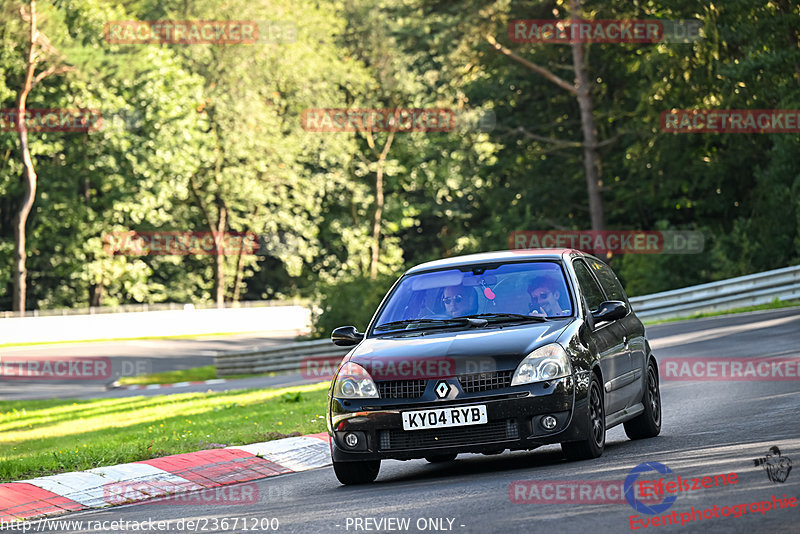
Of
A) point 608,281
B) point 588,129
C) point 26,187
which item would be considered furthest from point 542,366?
point 26,187


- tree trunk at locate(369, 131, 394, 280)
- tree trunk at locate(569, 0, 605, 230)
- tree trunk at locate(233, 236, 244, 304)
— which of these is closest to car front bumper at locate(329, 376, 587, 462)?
tree trunk at locate(569, 0, 605, 230)

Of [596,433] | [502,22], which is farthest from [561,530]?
[502,22]

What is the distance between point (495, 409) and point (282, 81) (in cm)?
5837

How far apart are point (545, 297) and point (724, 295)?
19.3m

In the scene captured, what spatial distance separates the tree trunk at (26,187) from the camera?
5053 cm

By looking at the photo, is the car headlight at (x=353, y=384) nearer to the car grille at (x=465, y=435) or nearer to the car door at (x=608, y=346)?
the car grille at (x=465, y=435)

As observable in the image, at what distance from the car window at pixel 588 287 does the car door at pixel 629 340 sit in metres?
0.23

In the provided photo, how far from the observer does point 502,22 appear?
131 ft

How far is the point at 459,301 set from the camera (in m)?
9.49

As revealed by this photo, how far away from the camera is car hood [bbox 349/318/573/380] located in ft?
27.7

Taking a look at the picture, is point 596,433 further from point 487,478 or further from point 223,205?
point 223,205

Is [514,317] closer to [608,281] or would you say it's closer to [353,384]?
[353,384]

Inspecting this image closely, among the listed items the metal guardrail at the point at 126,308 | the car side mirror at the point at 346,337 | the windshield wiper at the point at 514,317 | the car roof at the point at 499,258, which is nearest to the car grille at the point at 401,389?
the windshield wiper at the point at 514,317

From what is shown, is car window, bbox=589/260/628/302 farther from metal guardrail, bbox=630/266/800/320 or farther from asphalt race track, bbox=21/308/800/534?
metal guardrail, bbox=630/266/800/320
